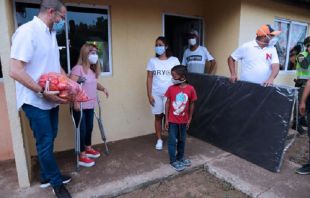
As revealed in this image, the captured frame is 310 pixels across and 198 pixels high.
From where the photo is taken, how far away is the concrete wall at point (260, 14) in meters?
4.46

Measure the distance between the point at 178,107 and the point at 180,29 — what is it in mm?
2927

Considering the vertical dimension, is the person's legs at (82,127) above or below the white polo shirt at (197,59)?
below

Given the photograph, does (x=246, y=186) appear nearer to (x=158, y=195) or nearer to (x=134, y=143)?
(x=158, y=195)

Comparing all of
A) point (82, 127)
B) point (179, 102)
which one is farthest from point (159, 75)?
point (82, 127)

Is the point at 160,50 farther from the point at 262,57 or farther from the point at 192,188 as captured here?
the point at 192,188

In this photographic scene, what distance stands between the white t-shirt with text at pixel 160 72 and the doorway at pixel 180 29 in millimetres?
1658

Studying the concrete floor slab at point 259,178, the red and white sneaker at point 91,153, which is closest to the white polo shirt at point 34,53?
the red and white sneaker at point 91,153

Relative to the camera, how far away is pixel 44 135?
2381mm

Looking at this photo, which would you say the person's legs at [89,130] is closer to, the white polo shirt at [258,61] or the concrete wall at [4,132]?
the concrete wall at [4,132]

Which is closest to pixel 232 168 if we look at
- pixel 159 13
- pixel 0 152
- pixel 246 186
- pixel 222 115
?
pixel 246 186

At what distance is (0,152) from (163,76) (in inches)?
98.9

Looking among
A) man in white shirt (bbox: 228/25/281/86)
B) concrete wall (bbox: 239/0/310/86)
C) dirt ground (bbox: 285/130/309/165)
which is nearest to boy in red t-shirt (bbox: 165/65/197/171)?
man in white shirt (bbox: 228/25/281/86)

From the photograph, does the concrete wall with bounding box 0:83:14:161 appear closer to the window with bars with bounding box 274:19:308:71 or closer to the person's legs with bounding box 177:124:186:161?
the person's legs with bounding box 177:124:186:161

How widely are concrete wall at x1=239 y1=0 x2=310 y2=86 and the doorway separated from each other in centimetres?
91
